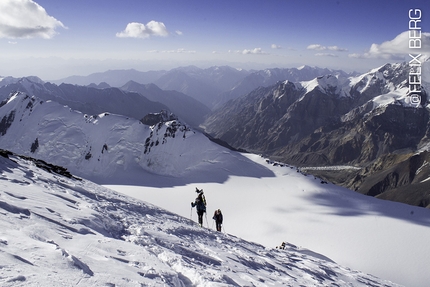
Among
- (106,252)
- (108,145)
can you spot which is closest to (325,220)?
(106,252)

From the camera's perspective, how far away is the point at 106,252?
887 cm

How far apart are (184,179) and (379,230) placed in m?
40.5

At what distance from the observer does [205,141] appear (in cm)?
7550

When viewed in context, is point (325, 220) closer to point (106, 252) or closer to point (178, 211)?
point (178, 211)

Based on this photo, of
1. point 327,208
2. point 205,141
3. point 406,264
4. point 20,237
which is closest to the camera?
point 20,237

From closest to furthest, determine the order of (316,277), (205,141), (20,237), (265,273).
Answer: (20,237) → (265,273) → (316,277) → (205,141)

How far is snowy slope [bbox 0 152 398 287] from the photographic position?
6.70m

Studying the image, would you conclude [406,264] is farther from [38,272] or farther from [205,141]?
[205,141]

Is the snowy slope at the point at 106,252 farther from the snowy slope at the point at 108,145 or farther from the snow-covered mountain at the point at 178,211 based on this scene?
the snowy slope at the point at 108,145

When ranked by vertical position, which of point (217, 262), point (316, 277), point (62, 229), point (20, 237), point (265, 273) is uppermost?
point (20, 237)

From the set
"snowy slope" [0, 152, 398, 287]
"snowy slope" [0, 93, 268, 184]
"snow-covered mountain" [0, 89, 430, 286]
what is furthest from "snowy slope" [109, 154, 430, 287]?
"snowy slope" [0, 93, 268, 184]

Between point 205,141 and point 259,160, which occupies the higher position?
point 205,141

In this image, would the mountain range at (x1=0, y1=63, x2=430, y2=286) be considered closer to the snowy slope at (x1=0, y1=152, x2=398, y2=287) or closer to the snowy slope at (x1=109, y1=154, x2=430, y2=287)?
the snowy slope at (x1=0, y1=152, x2=398, y2=287)

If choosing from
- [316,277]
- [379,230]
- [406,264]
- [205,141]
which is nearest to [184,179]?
[205,141]
